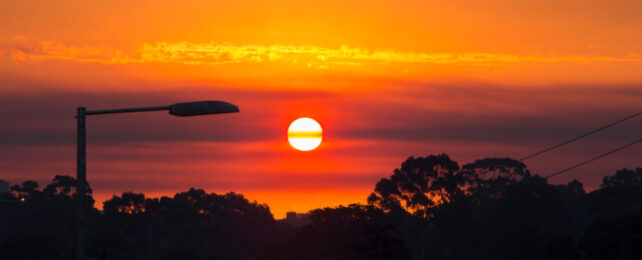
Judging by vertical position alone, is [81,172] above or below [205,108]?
below

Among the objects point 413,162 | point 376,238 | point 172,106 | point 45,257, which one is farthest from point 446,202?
point 172,106

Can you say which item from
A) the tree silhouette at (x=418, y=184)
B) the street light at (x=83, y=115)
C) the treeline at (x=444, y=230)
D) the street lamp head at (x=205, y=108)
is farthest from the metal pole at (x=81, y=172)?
the tree silhouette at (x=418, y=184)

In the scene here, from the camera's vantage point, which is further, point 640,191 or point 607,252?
point 640,191

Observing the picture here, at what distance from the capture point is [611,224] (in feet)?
374

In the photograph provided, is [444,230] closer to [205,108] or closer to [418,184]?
[418,184]

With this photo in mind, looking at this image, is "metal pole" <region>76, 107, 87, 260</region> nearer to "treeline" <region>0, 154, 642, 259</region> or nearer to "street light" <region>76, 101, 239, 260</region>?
"street light" <region>76, 101, 239, 260</region>

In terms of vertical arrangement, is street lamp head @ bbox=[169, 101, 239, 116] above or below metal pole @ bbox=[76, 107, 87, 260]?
above

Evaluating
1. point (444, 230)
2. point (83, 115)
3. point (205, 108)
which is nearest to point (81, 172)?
Result: point (83, 115)

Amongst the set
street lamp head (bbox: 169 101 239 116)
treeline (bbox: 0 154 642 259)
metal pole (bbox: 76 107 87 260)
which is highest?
treeline (bbox: 0 154 642 259)

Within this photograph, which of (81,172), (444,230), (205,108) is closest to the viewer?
(81,172)

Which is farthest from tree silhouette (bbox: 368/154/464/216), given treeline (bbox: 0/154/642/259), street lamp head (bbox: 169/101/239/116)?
street lamp head (bbox: 169/101/239/116)

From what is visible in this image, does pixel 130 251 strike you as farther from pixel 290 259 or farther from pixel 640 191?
pixel 640 191

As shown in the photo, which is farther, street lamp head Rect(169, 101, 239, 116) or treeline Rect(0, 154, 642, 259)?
treeline Rect(0, 154, 642, 259)

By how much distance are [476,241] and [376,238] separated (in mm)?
73031
